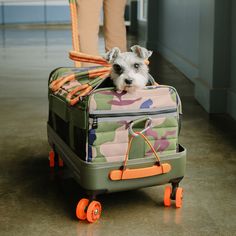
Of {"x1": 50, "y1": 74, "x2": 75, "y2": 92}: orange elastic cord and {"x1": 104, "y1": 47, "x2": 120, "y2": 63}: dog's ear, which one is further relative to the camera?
{"x1": 50, "y1": 74, "x2": 75, "y2": 92}: orange elastic cord

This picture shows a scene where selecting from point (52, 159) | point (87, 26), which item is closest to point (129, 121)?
point (52, 159)

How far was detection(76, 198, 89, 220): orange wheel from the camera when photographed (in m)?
1.79

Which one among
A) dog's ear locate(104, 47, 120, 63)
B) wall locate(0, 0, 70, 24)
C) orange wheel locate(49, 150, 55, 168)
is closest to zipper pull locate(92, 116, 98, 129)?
dog's ear locate(104, 47, 120, 63)

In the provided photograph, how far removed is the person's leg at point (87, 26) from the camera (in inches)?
103

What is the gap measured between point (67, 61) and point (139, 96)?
176 inches

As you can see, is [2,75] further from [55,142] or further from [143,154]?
[143,154]

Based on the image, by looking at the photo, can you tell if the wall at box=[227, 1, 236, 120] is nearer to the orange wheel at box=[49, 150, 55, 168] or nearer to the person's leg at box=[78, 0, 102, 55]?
the person's leg at box=[78, 0, 102, 55]

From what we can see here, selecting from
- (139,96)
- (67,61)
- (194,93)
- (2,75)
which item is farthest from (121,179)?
(67,61)

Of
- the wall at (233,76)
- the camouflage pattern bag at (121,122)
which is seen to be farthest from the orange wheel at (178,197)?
the wall at (233,76)

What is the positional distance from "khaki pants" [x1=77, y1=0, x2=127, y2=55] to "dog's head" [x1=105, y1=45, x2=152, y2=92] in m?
0.76

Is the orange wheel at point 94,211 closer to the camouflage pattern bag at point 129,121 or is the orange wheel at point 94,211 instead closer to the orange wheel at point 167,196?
the camouflage pattern bag at point 129,121

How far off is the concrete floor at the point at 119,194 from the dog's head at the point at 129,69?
48 centimetres

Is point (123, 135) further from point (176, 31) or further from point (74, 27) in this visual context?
point (176, 31)

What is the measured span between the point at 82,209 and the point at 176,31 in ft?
15.4
